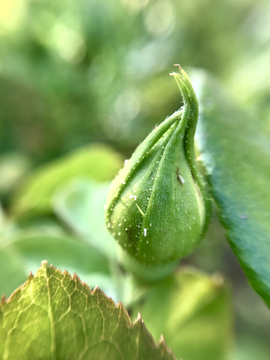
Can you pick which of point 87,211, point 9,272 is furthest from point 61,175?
point 9,272

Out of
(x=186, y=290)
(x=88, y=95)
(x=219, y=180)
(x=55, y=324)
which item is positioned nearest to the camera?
(x=55, y=324)

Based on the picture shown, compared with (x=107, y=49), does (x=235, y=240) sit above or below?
below

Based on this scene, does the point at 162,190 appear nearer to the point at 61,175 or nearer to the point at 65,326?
the point at 65,326

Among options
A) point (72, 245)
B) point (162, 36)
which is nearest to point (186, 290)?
point (72, 245)

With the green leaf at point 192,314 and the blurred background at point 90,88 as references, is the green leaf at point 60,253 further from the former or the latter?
the blurred background at point 90,88

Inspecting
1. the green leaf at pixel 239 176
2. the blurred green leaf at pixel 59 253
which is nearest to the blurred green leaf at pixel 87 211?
the blurred green leaf at pixel 59 253

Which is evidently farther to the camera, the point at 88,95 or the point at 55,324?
the point at 88,95

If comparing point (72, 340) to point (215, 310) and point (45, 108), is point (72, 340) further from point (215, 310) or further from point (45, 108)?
point (45, 108)
